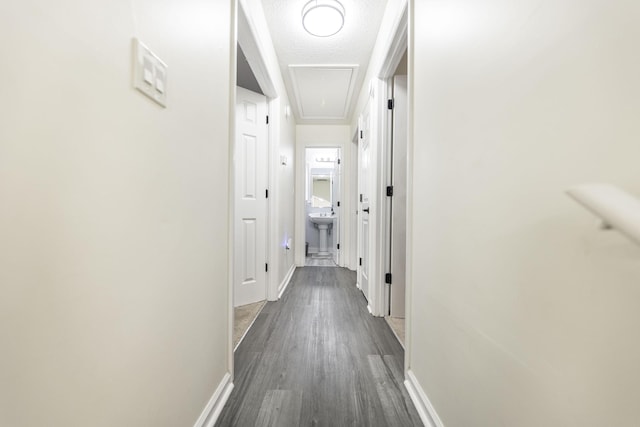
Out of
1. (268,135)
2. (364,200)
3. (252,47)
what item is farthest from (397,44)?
(364,200)

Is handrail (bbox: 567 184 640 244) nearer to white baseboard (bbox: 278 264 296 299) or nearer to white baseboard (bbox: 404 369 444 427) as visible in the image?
white baseboard (bbox: 404 369 444 427)

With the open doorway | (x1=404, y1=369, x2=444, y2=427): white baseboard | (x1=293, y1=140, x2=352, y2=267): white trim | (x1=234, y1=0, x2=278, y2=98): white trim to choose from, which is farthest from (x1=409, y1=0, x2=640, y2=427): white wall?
the open doorway

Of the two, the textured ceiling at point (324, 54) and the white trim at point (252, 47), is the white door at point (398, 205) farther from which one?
the white trim at point (252, 47)

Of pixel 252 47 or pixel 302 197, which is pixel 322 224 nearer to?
pixel 302 197

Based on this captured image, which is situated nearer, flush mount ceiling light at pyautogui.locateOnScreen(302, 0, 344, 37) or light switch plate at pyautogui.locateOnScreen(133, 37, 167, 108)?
light switch plate at pyautogui.locateOnScreen(133, 37, 167, 108)

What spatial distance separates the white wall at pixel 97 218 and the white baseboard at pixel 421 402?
90cm

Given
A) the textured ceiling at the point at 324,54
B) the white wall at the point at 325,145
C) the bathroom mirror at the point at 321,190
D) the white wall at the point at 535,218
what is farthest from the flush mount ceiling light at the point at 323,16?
the bathroom mirror at the point at 321,190

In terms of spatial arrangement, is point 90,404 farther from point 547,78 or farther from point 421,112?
point 421,112

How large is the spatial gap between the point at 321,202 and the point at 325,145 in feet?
7.39

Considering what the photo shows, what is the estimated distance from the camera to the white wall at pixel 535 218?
0.45 metres

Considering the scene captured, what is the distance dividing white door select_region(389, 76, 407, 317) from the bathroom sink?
10.9ft

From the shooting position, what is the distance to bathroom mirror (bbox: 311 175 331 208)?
642 cm

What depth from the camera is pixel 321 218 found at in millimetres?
5617

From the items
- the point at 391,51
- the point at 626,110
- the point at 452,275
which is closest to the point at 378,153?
the point at 391,51
